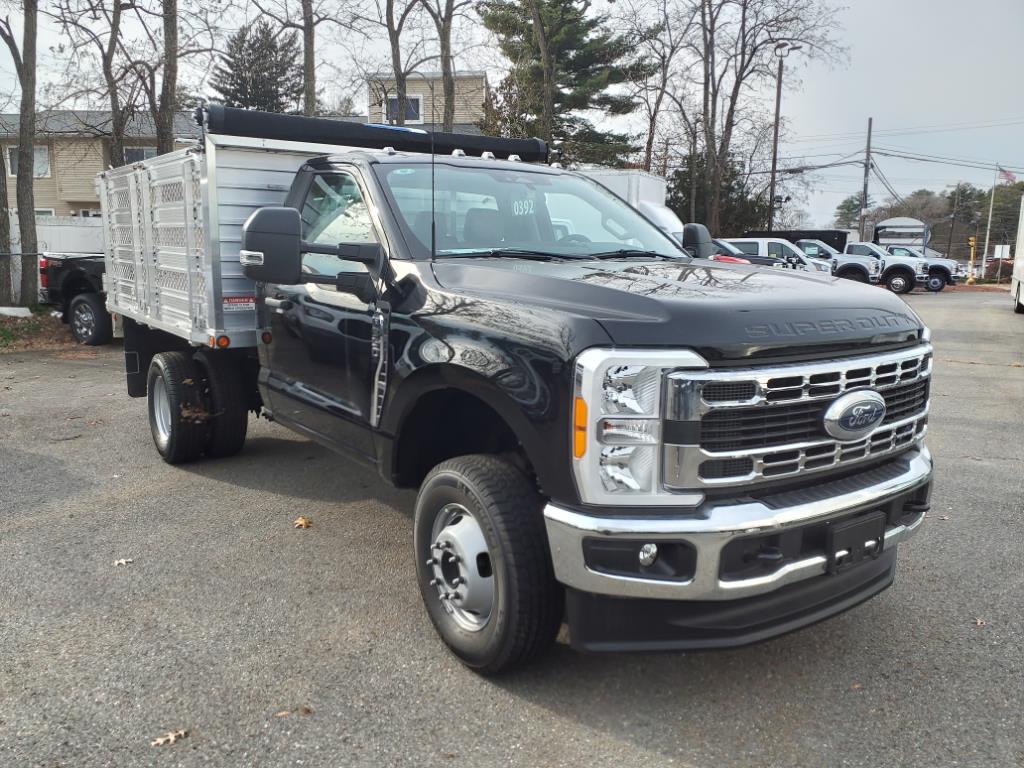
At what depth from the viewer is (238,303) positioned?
5.29 metres

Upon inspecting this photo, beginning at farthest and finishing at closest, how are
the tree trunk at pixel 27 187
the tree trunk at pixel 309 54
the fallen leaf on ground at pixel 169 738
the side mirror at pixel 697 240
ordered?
the tree trunk at pixel 309 54
the tree trunk at pixel 27 187
the side mirror at pixel 697 240
the fallen leaf on ground at pixel 169 738

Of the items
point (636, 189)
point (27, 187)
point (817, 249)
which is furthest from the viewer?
point (817, 249)

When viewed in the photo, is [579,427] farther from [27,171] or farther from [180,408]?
[27,171]

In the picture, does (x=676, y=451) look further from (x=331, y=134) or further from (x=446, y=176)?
(x=331, y=134)

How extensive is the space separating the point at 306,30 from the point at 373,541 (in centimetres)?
1761

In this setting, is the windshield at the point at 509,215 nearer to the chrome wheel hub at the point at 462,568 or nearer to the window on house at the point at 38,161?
the chrome wheel hub at the point at 462,568

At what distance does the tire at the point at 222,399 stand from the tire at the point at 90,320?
7820 mm

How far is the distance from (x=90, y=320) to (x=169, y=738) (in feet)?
37.8

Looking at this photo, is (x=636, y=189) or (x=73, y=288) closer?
(x=73, y=288)

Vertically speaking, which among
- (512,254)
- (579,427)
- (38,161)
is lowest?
(579,427)

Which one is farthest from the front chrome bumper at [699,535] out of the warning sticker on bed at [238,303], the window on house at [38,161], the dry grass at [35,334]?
the window on house at [38,161]

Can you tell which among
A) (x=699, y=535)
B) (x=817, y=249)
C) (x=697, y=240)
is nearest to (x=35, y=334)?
(x=697, y=240)

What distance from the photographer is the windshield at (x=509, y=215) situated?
12.9 ft

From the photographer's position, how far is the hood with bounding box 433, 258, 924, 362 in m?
2.64
